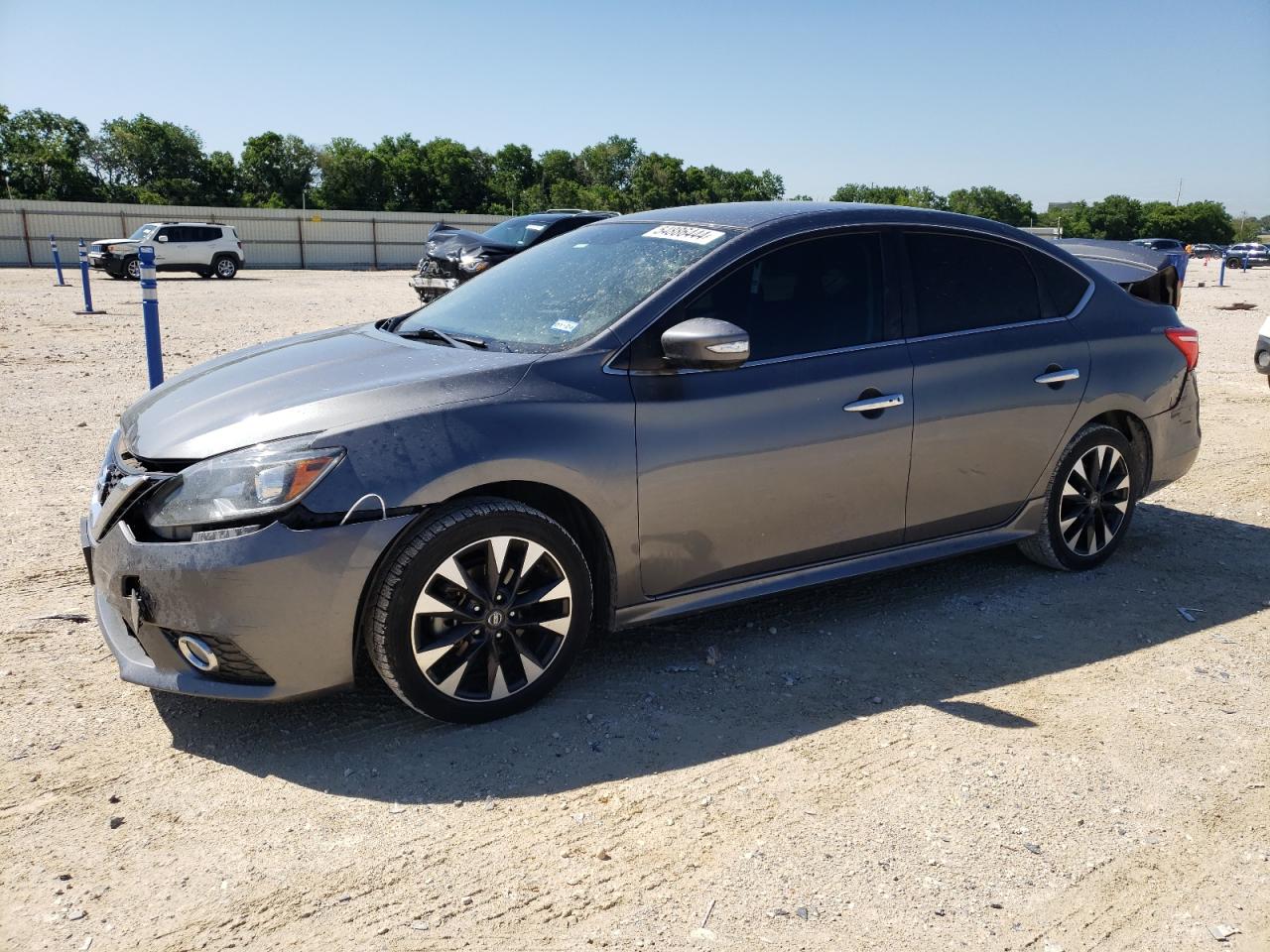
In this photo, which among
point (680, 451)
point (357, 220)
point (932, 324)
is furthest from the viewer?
point (357, 220)

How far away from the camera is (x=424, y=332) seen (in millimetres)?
4188

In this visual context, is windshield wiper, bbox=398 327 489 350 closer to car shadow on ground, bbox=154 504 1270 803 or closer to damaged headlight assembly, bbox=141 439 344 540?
damaged headlight assembly, bbox=141 439 344 540

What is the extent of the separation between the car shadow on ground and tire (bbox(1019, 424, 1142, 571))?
0.39ft

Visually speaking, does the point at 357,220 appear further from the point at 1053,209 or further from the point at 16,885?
the point at 1053,209

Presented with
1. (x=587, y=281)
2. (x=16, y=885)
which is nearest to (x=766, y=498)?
(x=587, y=281)

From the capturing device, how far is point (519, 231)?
18.4 meters

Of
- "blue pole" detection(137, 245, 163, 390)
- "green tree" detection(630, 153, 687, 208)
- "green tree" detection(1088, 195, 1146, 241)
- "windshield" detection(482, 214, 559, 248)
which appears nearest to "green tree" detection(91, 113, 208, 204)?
"green tree" detection(630, 153, 687, 208)

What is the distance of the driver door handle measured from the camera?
15.2ft

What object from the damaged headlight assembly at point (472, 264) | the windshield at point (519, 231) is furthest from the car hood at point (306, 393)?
the windshield at point (519, 231)

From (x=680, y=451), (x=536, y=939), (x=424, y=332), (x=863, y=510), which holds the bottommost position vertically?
(x=536, y=939)

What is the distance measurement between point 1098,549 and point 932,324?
1.62 m

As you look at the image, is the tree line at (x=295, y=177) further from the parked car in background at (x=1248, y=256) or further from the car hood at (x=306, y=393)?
the car hood at (x=306, y=393)

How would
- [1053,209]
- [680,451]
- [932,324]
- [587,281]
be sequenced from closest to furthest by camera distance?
1. [680,451]
2. [587,281]
3. [932,324]
4. [1053,209]

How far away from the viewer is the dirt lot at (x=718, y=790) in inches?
101
